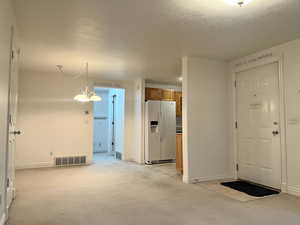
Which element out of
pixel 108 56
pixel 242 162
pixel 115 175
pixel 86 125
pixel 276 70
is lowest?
pixel 115 175

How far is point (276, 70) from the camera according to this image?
3850mm

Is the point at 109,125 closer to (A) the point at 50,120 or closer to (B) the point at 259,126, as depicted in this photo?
(A) the point at 50,120

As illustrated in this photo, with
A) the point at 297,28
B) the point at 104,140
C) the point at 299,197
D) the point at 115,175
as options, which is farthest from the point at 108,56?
the point at 104,140

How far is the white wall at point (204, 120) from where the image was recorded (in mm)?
4328

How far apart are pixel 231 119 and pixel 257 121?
0.59m

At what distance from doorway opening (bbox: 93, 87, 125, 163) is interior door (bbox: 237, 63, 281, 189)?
3659 mm

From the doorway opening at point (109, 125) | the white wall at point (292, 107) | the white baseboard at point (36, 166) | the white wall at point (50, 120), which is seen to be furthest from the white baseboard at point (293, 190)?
the white baseboard at point (36, 166)

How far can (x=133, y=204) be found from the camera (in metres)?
3.08

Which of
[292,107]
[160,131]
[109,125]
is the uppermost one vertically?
[292,107]

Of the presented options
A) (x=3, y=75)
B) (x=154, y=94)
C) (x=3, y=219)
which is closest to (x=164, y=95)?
(x=154, y=94)

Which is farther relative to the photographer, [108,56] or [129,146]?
[129,146]

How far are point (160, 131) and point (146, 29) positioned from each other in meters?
3.75

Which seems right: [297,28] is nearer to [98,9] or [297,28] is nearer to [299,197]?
[299,197]

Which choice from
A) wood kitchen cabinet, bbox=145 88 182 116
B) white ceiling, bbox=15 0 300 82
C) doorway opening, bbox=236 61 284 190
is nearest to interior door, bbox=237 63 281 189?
doorway opening, bbox=236 61 284 190
